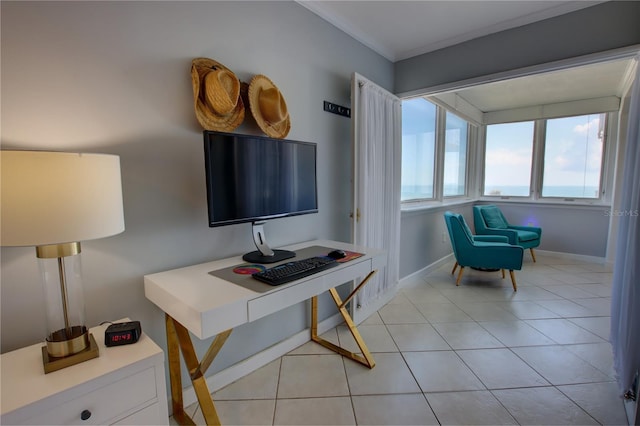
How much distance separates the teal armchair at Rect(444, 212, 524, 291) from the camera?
335 centimetres

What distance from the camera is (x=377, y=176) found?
105 inches

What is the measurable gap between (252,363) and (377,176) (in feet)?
5.85

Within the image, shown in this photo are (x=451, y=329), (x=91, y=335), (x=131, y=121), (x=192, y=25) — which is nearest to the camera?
(x=91, y=335)

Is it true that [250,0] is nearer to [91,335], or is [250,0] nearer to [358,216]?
[358,216]

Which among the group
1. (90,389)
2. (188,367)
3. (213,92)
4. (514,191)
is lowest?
(188,367)

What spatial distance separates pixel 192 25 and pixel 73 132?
2.60 ft

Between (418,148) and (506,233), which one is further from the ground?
(418,148)

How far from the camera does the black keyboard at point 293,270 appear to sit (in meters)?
1.35

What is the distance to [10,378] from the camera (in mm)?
928

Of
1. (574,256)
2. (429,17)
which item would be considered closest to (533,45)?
(429,17)

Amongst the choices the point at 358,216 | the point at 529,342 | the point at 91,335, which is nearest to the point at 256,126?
the point at 358,216

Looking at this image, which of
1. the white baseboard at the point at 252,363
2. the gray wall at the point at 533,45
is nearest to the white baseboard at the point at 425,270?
the white baseboard at the point at 252,363

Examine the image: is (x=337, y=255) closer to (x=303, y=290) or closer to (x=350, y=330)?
(x=303, y=290)

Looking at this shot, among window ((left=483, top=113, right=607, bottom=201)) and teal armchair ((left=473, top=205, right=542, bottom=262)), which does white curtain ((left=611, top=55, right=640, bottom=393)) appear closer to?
teal armchair ((left=473, top=205, right=542, bottom=262))
